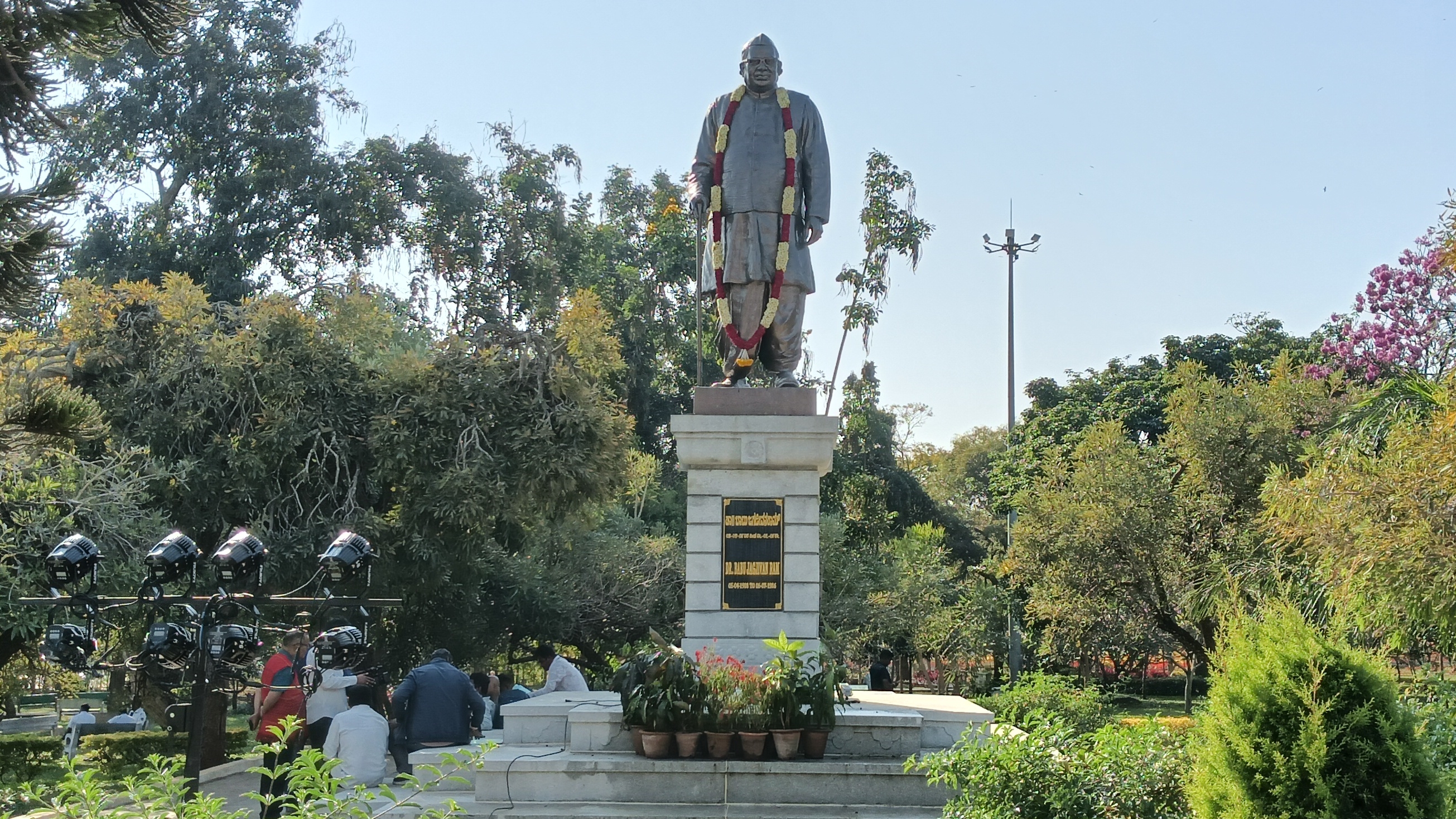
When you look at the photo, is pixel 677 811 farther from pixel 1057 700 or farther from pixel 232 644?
pixel 1057 700

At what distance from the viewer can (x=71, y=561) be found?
28.1 feet

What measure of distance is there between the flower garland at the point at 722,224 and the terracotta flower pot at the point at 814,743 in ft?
11.5

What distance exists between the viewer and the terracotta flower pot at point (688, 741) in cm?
905

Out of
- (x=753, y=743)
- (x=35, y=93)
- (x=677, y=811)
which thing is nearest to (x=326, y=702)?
(x=677, y=811)

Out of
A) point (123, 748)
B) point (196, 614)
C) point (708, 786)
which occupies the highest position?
point (196, 614)

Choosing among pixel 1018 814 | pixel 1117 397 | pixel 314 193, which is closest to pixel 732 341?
pixel 1018 814

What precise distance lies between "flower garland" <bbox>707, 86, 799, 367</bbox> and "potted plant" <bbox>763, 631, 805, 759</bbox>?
3.20 metres

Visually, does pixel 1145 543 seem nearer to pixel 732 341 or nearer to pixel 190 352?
pixel 732 341

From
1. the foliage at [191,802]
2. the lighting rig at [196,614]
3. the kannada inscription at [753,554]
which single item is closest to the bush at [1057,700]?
the kannada inscription at [753,554]

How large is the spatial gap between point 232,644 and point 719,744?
3.12 metres

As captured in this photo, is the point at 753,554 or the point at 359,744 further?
the point at 753,554

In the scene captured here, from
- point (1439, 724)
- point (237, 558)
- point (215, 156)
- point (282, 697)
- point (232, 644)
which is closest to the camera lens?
point (1439, 724)

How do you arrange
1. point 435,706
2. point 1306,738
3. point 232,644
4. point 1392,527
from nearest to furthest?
point 1306,738 → point 232,644 → point 435,706 → point 1392,527

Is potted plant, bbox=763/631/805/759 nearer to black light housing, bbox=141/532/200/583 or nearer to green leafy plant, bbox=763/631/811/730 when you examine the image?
green leafy plant, bbox=763/631/811/730
